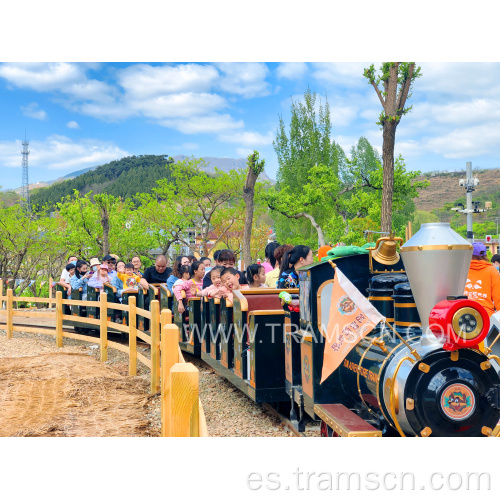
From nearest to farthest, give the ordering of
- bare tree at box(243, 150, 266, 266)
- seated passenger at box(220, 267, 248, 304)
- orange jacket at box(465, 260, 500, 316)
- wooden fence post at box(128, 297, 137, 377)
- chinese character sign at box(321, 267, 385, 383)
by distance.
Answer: chinese character sign at box(321, 267, 385, 383) < orange jacket at box(465, 260, 500, 316) < seated passenger at box(220, 267, 248, 304) < wooden fence post at box(128, 297, 137, 377) < bare tree at box(243, 150, 266, 266)

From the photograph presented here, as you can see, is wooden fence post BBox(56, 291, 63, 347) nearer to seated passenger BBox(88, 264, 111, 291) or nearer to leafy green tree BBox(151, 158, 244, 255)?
seated passenger BBox(88, 264, 111, 291)

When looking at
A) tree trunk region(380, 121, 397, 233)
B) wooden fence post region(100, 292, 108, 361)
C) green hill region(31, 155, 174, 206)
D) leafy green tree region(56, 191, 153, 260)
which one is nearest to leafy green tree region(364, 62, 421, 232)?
tree trunk region(380, 121, 397, 233)

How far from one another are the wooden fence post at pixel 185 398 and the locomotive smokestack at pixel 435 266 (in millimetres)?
1292

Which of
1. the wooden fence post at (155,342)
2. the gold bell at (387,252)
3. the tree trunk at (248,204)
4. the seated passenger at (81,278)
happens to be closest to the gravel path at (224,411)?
the wooden fence post at (155,342)

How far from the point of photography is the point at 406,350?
2902 mm

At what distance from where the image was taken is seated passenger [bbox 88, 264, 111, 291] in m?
11.1

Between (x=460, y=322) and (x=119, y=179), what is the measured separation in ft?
275

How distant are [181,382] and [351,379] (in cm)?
182

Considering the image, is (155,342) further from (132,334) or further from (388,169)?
(388,169)

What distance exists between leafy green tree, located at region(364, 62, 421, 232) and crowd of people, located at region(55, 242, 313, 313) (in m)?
3.09

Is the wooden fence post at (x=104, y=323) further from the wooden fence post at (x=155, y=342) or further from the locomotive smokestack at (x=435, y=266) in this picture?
the locomotive smokestack at (x=435, y=266)

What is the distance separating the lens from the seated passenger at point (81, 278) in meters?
11.5

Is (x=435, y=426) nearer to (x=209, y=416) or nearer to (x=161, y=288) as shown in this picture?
(x=209, y=416)

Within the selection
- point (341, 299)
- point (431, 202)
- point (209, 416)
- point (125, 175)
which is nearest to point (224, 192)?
point (209, 416)
